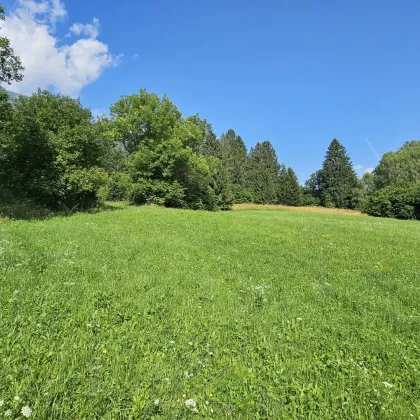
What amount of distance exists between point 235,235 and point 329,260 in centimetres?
429

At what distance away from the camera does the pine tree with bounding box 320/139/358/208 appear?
216 feet

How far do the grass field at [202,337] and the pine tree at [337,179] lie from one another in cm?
6502

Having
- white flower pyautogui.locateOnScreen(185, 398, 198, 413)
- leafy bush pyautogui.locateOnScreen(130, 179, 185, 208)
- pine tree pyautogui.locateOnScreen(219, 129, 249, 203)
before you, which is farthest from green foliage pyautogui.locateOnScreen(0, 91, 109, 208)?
pine tree pyautogui.locateOnScreen(219, 129, 249, 203)

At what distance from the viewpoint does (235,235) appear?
37.7 feet

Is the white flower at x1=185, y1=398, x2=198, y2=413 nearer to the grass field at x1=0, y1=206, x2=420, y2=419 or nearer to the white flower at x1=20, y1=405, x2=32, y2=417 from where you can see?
the grass field at x1=0, y1=206, x2=420, y2=419

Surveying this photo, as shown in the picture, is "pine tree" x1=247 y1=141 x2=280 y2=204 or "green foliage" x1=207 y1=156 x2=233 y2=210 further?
"pine tree" x1=247 y1=141 x2=280 y2=204

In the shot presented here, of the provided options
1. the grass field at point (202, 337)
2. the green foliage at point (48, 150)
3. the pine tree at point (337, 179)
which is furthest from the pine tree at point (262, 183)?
the grass field at point (202, 337)

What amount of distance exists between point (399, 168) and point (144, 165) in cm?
6097

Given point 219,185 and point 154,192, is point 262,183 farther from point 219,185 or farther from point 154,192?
point 154,192

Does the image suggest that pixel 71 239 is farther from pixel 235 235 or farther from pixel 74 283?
pixel 235 235

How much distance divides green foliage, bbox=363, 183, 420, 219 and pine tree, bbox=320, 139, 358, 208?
24.5 meters

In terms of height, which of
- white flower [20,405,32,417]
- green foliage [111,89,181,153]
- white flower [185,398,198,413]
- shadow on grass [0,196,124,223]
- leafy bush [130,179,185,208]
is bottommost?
white flower [185,398,198,413]

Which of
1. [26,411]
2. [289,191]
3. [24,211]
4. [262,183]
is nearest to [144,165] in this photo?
[24,211]

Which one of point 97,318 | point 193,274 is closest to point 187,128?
point 193,274
